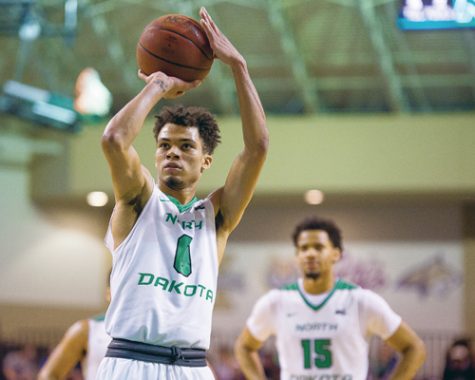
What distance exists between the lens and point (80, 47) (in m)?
18.3

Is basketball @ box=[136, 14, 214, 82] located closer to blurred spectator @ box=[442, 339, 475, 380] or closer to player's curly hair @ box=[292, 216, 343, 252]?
player's curly hair @ box=[292, 216, 343, 252]

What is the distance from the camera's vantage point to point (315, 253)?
24.1ft

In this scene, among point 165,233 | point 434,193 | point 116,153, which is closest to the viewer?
point 116,153

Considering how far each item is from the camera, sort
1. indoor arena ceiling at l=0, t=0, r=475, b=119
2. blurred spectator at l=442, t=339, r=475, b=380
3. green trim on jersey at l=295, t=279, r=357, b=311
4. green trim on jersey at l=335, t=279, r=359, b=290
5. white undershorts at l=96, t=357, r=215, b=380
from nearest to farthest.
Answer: white undershorts at l=96, t=357, r=215, b=380
green trim on jersey at l=295, t=279, r=357, b=311
green trim on jersey at l=335, t=279, r=359, b=290
blurred spectator at l=442, t=339, r=475, b=380
indoor arena ceiling at l=0, t=0, r=475, b=119

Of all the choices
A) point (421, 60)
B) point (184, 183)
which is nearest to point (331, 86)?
point (421, 60)

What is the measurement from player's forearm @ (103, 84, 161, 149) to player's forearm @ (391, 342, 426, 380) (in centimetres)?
335

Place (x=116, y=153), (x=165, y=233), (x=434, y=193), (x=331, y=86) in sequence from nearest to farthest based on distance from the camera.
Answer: (x=116, y=153)
(x=165, y=233)
(x=434, y=193)
(x=331, y=86)

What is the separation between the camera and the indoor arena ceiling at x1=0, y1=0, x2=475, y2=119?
16.9 m

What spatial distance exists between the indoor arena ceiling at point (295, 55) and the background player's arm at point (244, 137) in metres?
11.5

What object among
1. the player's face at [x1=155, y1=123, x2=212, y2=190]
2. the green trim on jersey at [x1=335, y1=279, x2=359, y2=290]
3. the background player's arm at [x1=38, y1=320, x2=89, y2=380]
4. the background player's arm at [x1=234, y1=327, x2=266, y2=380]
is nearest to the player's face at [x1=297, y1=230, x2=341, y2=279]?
the green trim on jersey at [x1=335, y1=279, x2=359, y2=290]

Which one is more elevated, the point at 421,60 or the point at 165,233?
the point at 421,60

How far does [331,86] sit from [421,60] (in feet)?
5.31

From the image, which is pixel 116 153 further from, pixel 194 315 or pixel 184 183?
pixel 194 315

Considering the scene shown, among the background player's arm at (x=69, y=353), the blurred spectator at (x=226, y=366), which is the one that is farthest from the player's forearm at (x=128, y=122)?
the blurred spectator at (x=226, y=366)
